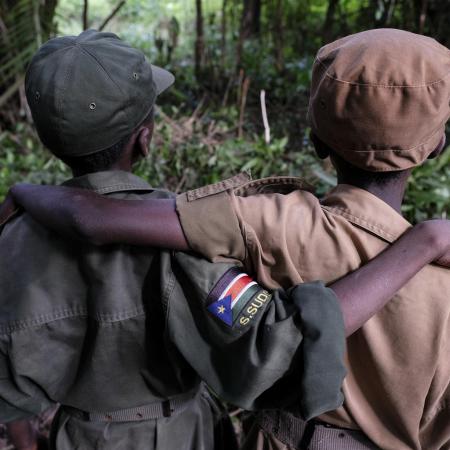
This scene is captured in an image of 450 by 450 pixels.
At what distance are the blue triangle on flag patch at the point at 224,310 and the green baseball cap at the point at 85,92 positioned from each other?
477mm

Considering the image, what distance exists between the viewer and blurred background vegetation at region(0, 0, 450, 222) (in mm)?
3666

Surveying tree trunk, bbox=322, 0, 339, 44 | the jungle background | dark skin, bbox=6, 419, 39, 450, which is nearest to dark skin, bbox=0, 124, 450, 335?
dark skin, bbox=6, 419, 39, 450

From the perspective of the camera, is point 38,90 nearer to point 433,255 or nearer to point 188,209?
point 188,209

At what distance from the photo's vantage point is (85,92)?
123 cm

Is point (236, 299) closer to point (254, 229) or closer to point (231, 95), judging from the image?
point (254, 229)

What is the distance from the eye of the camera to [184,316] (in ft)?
3.87

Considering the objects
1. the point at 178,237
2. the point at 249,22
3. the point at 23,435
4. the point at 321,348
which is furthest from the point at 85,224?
the point at 249,22

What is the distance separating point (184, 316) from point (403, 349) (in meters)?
0.47

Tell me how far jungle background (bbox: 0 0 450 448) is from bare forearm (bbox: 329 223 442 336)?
1966 millimetres

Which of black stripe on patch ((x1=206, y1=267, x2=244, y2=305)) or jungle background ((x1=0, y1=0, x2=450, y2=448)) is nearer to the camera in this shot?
black stripe on patch ((x1=206, y1=267, x2=244, y2=305))

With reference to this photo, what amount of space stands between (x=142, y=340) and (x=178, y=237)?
35 centimetres

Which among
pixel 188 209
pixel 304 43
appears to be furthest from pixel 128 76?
pixel 304 43

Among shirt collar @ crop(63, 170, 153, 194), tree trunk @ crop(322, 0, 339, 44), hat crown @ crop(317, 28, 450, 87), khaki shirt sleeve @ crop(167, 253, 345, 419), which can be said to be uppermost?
hat crown @ crop(317, 28, 450, 87)

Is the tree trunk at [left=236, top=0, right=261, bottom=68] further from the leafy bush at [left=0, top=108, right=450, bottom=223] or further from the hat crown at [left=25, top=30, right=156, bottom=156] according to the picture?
the hat crown at [left=25, top=30, right=156, bottom=156]
